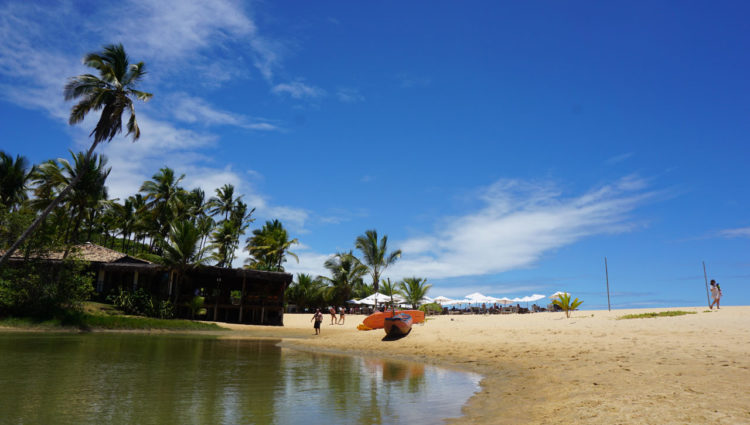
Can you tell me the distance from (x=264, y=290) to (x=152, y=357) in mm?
22983

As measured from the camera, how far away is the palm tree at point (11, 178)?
34938 mm

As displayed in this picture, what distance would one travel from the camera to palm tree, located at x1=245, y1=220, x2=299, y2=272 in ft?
163

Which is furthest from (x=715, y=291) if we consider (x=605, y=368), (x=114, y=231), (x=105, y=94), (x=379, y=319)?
(x=114, y=231)

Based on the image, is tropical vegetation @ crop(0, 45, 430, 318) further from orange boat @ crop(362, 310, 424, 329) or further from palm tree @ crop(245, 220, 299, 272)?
orange boat @ crop(362, 310, 424, 329)

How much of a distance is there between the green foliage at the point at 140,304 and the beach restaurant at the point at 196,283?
2.54ft

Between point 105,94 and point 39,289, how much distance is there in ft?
40.4

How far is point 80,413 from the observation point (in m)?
6.92

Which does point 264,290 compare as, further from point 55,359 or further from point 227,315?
point 55,359

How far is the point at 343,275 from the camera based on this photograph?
1987 inches

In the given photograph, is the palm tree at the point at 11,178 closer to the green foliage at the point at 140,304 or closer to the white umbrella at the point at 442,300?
the green foliage at the point at 140,304

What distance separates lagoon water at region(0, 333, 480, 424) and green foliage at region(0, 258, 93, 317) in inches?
492

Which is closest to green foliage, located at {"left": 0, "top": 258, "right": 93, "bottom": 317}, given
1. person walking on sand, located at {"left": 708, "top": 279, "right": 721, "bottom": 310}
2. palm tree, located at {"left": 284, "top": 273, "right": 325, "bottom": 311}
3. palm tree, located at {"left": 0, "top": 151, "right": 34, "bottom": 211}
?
palm tree, located at {"left": 0, "top": 151, "right": 34, "bottom": 211}

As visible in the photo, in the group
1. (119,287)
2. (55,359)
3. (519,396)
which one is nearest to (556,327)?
(519,396)

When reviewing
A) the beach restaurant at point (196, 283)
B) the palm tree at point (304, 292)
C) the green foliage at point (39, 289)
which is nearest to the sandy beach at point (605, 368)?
the beach restaurant at point (196, 283)
